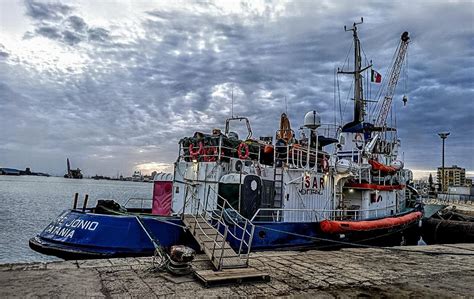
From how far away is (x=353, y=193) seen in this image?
1775 centimetres

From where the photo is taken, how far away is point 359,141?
20.5m

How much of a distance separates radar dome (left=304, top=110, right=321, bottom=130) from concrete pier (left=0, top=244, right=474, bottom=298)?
7358mm

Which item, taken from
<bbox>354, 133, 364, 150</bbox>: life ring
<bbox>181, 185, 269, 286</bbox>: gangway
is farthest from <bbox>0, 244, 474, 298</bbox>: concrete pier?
<bbox>354, 133, 364, 150</bbox>: life ring

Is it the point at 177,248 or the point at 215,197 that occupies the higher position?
the point at 215,197

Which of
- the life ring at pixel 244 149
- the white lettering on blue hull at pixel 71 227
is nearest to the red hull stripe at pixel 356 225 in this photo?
the life ring at pixel 244 149

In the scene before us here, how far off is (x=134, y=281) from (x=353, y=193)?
1315 centimetres

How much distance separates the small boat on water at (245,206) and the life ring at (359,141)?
1.03 metres

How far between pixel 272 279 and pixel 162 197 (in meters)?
7.72

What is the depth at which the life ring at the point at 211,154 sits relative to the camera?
1288cm

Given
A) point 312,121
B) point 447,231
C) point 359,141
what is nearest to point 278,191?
point 312,121

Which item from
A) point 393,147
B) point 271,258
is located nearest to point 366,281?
point 271,258

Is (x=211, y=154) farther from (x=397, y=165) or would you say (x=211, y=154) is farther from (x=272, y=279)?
(x=397, y=165)

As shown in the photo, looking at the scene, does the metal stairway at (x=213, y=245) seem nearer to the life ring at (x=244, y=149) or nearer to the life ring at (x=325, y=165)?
the life ring at (x=244, y=149)

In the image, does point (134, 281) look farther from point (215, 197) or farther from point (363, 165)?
point (363, 165)
